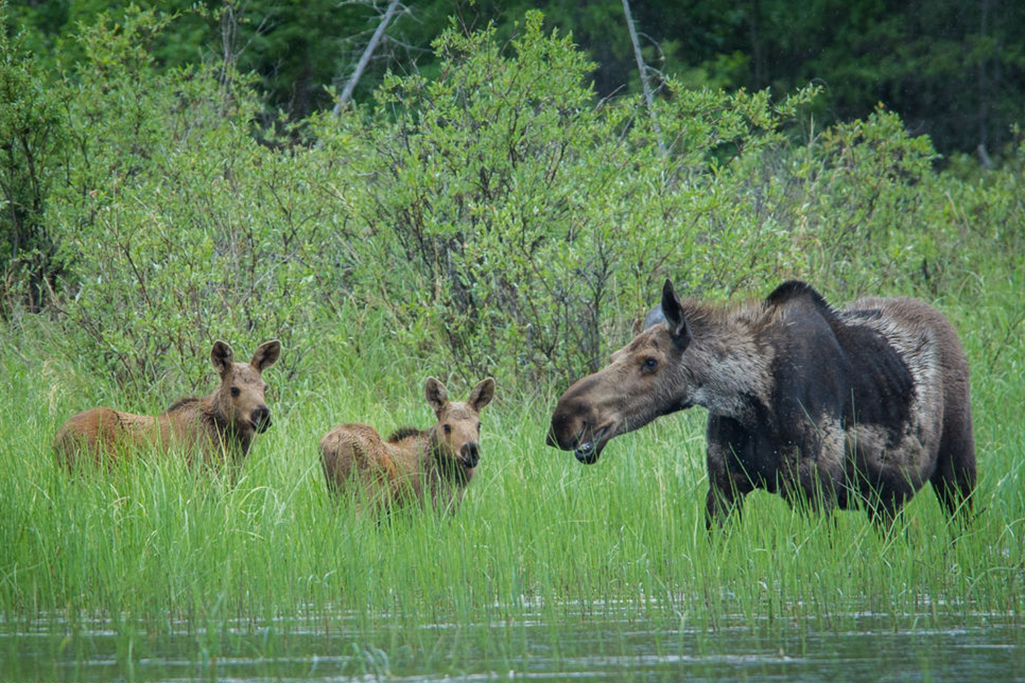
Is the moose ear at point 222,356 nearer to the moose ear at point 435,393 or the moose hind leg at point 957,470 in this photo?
the moose ear at point 435,393

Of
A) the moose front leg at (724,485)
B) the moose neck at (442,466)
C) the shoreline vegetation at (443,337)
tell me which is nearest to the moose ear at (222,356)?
the shoreline vegetation at (443,337)

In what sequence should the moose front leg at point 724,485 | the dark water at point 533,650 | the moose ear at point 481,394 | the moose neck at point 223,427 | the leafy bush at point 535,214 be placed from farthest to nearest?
the leafy bush at point 535,214
the moose neck at point 223,427
the moose ear at point 481,394
the moose front leg at point 724,485
the dark water at point 533,650

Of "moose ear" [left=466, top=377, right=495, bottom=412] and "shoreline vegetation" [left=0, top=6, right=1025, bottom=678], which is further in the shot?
"moose ear" [left=466, top=377, right=495, bottom=412]

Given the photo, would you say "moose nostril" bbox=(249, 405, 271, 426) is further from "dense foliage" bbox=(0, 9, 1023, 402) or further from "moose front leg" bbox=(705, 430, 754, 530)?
"moose front leg" bbox=(705, 430, 754, 530)

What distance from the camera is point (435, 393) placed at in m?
7.93

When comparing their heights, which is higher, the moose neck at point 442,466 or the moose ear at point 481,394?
the moose ear at point 481,394

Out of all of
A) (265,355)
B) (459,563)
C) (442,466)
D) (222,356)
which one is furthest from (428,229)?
(459,563)

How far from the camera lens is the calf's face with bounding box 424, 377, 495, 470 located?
7.55 metres

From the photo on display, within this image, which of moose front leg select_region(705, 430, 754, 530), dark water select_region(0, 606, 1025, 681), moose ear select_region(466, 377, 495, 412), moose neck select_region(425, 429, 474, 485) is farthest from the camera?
moose ear select_region(466, 377, 495, 412)

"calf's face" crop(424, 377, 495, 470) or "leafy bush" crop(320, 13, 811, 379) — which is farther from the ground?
"leafy bush" crop(320, 13, 811, 379)

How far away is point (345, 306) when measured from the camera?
12.4 metres

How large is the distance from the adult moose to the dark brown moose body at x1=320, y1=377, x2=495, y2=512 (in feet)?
4.12

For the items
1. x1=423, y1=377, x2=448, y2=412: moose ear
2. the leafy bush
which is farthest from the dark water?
the leafy bush

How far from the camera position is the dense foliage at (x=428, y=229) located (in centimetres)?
1068
